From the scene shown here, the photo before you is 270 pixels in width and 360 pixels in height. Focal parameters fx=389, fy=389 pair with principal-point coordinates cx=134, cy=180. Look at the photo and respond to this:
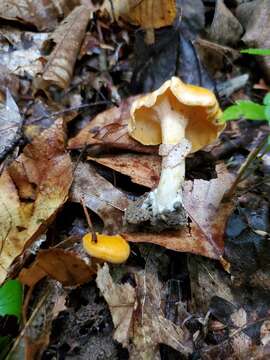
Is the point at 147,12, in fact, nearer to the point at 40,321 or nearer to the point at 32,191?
the point at 32,191

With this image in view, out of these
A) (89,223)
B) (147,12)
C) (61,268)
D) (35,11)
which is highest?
(35,11)

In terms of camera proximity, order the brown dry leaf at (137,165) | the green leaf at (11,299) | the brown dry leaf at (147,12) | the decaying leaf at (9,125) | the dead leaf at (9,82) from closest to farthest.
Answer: the green leaf at (11,299) < the brown dry leaf at (137,165) < the decaying leaf at (9,125) < the dead leaf at (9,82) < the brown dry leaf at (147,12)

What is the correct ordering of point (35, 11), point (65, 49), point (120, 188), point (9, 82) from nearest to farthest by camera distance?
point (120, 188) < point (9, 82) < point (65, 49) < point (35, 11)

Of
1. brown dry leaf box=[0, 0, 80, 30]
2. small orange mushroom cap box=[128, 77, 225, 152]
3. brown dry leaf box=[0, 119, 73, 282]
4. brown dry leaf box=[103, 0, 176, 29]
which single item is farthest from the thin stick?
brown dry leaf box=[0, 0, 80, 30]

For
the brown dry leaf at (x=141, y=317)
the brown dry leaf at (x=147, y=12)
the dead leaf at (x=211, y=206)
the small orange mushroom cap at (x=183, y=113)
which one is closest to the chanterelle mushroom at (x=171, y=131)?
the small orange mushroom cap at (x=183, y=113)

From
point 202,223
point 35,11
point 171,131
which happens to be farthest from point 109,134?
point 35,11

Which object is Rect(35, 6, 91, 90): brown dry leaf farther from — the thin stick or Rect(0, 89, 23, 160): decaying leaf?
the thin stick

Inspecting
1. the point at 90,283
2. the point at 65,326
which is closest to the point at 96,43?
the point at 90,283

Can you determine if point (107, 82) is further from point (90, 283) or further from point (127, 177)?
point (90, 283)

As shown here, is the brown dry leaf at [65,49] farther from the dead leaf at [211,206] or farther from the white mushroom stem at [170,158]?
the dead leaf at [211,206]
